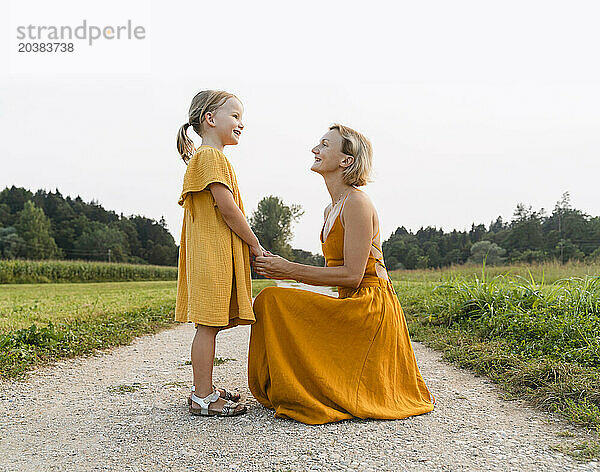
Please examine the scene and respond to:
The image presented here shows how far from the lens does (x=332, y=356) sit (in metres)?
3.11

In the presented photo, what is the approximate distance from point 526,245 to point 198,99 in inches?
996

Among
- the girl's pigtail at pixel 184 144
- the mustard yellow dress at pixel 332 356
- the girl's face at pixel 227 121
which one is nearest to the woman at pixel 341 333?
the mustard yellow dress at pixel 332 356

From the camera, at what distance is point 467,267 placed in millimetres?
16000

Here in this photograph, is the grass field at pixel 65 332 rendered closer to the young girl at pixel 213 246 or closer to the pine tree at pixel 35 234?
the young girl at pixel 213 246

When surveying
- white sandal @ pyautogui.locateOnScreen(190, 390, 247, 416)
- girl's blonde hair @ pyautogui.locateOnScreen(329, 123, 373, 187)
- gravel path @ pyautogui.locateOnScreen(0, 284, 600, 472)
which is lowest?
gravel path @ pyautogui.locateOnScreen(0, 284, 600, 472)

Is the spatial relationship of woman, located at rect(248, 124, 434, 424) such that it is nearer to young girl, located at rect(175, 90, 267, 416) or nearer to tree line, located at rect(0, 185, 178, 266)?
young girl, located at rect(175, 90, 267, 416)

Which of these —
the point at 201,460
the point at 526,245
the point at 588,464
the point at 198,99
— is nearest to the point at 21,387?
the point at 201,460

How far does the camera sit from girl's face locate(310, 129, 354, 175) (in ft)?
10.9

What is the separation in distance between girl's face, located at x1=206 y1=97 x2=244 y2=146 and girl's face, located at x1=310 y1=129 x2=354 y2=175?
52cm

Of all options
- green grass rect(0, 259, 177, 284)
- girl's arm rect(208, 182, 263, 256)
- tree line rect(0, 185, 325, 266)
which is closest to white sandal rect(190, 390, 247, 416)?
girl's arm rect(208, 182, 263, 256)

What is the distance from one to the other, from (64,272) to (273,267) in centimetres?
2662

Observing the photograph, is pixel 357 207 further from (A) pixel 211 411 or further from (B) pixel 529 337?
(B) pixel 529 337

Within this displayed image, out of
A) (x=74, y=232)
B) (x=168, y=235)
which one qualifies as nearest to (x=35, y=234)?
(x=74, y=232)

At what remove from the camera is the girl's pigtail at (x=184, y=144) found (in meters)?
3.36
